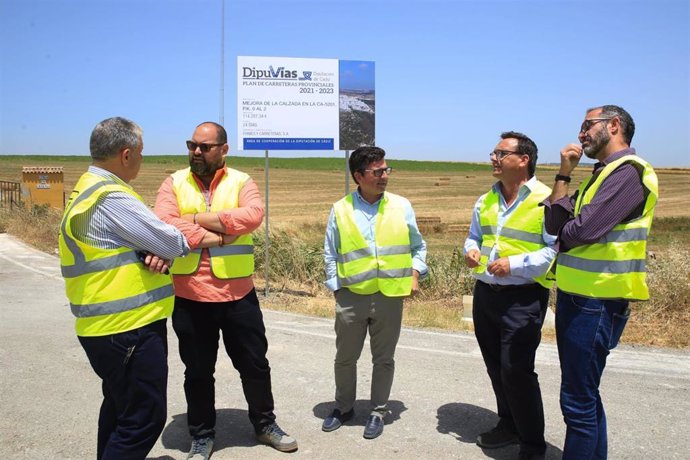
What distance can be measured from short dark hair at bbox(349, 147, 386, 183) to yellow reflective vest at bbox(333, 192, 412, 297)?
0.85 feet

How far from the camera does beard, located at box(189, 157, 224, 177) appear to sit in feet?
12.5

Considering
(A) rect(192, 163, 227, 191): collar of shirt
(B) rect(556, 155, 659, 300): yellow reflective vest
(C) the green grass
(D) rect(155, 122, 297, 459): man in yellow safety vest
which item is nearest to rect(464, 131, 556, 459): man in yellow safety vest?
(B) rect(556, 155, 659, 300): yellow reflective vest

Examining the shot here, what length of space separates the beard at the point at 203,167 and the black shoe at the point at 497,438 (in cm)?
239

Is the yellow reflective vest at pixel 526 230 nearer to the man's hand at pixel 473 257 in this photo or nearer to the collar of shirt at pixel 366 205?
the man's hand at pixel 473 257

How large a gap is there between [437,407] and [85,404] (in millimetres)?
2596

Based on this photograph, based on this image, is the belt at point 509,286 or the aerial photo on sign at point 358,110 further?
the aerial photo on sign at point 358,110

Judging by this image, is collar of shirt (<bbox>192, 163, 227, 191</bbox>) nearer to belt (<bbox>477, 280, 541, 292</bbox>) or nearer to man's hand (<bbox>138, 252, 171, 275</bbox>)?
man's hand (<bbox>138, 252, 171, 275</bbox>)

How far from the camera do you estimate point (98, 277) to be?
2.97m

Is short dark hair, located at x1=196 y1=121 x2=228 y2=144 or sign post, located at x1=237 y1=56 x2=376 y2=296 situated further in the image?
sign post, located at x1=237 y1=56 x2=376 y2=296

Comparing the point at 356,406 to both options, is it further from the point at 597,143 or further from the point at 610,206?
the point at 597,143

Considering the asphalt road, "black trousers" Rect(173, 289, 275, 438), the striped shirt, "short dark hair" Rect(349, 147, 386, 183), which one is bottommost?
the asphalt road

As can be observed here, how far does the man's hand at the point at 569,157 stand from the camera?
3.28 m

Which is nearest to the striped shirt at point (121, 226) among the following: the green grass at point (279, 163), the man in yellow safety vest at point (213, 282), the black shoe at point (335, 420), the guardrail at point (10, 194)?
the man in yellow safety vest at point (213, 282)

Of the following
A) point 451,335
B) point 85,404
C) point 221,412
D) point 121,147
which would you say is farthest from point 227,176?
point 451,335
